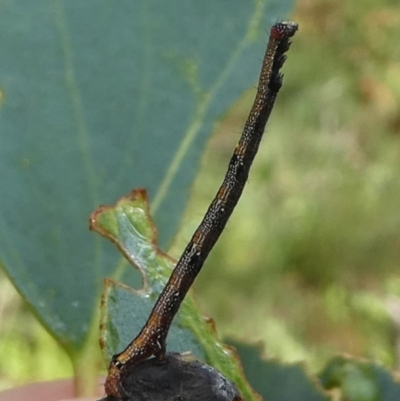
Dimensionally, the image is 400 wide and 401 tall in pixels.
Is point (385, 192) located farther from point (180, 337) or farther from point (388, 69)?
point (180, 337)

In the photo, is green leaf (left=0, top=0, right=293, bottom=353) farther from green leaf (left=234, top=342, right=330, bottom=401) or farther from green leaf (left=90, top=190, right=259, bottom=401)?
green leaf (left=234, top=342, right=330, bottom=401)

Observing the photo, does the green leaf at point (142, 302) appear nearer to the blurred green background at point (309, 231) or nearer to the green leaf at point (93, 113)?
the green leaf at point (93, 113)

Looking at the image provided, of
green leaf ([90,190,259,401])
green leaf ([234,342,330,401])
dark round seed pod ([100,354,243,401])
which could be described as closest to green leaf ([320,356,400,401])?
green leaf ([234,342,330,401])

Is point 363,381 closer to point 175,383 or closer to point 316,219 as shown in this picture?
point 175,383

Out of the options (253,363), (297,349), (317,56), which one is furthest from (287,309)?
(253,363)

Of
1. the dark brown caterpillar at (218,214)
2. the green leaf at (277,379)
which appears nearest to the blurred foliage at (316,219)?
the green leaf at (277,379)
